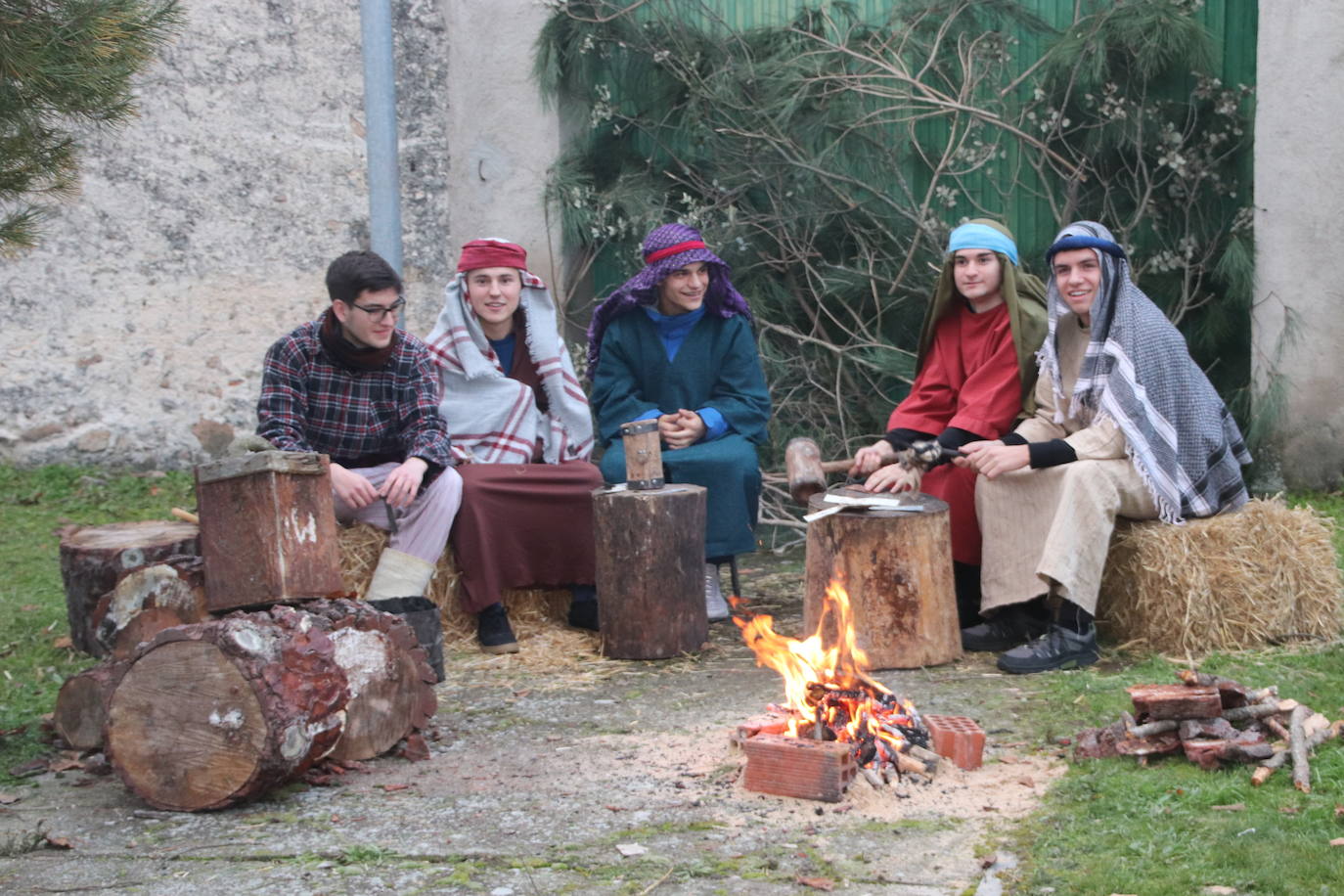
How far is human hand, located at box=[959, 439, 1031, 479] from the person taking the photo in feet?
16.5

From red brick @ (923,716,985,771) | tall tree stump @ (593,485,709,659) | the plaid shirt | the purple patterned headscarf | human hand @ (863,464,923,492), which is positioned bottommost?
red brick @ (923,716,985,771)

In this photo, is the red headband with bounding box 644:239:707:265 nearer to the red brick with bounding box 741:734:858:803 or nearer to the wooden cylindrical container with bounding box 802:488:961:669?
the wooden cylindrical container with bounding box 802:488:961:669

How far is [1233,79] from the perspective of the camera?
25.5 ft

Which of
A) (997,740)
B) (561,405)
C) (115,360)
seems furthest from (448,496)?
(115,360)

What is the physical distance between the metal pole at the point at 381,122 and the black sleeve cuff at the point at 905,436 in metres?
2.12

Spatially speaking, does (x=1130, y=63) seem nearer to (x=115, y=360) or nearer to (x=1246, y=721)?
(x=1246, y=721)

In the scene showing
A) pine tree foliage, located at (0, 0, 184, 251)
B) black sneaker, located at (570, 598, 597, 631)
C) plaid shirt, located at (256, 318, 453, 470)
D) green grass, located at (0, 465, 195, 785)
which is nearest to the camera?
pine tree foliage, located at (0, 0, 184, 251)

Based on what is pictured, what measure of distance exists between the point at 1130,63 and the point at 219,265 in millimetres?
5660

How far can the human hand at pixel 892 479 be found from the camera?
5410mm

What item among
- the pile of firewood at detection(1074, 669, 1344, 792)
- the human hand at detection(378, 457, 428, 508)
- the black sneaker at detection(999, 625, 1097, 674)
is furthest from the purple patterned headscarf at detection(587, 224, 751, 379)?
the pile of firewood at detection(1074, 669, 1344, 792)

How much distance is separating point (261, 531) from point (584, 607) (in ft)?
6.23

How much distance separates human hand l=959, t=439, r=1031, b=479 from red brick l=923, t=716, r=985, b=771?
4.64 feet

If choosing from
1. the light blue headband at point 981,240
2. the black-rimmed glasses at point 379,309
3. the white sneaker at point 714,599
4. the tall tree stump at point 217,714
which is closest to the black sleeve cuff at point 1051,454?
the light blue headband at point 981,240

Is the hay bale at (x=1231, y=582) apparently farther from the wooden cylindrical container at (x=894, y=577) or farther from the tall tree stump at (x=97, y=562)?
the tall tree stump at (x=97, y=562)
